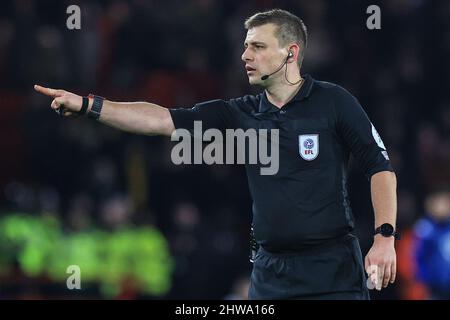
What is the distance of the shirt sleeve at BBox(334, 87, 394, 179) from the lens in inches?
209

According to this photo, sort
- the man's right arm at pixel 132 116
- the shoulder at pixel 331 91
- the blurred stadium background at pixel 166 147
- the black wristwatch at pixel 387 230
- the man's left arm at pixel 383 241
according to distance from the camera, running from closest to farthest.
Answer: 1. the man's left arm at pixel 383 241
2. the black wristwatch at pixel 387 230
3. the man's right arm at pixel 132 116
4. the shoulder at pixel 331 91
5. the blurred stadium background at pixel 166 147

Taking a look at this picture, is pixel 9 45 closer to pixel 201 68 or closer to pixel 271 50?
pixel 201 68

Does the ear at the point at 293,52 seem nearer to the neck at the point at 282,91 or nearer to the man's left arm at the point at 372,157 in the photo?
the neck at the point at 282,91

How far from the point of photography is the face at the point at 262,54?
549 centimetres

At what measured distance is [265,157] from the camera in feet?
17.7

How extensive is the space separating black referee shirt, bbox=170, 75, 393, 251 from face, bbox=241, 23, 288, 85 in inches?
9.1

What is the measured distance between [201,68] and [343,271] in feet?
25.0

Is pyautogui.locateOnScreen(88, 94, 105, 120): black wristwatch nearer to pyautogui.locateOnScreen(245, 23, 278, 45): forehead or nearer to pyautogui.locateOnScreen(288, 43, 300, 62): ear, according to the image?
pyautogui.locateOnScreen(245, 23, 278, 45): forehead

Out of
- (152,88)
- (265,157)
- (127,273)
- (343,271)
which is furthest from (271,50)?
(152,88)

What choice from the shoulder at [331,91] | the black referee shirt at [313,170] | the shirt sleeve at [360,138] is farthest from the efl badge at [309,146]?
the shoulder at [331,91]

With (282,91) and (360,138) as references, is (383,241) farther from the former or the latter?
(282,91)

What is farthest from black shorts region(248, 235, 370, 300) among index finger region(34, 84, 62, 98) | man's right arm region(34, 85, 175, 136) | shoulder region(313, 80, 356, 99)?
index finger region(34, 84, 62, 98)

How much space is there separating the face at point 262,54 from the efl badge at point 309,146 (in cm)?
40

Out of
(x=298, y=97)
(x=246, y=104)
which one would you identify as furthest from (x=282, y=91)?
(x=246, y=104)
